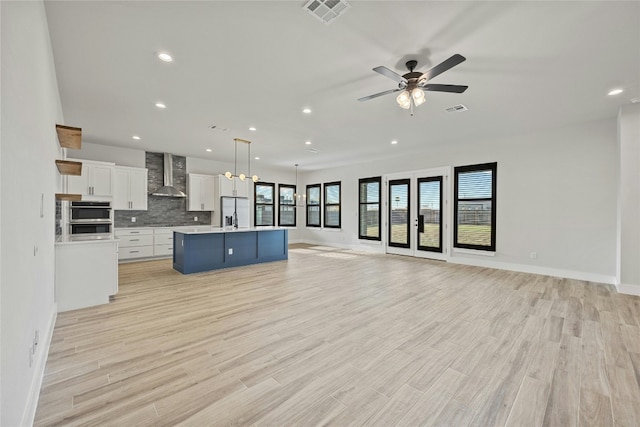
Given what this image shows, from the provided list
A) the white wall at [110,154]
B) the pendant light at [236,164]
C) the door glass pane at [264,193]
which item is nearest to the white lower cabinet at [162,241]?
the white wall at [110,154]

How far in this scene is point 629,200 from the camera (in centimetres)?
431

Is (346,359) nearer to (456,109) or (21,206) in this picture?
(21,206)

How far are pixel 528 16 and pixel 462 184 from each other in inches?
195

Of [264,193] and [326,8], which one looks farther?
[264,193]

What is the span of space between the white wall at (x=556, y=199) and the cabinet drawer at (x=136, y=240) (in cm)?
745

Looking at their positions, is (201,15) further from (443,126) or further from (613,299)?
(613,299)

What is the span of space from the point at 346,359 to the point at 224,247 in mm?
4419

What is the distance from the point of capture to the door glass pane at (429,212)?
7.29 m

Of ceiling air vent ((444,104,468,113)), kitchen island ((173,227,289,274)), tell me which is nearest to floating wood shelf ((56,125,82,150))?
kitchen island ((173,227,289,274))

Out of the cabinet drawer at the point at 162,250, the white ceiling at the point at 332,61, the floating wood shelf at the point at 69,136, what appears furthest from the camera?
the cabinet drawer at the point at 162,250

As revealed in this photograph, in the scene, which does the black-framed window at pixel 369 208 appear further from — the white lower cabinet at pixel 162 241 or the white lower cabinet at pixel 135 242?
the white lower cabinet at pixel 135 242

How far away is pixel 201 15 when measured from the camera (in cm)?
237

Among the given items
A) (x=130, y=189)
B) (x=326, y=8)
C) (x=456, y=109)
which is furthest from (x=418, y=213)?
(x=130, y=189)

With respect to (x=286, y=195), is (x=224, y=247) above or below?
below
